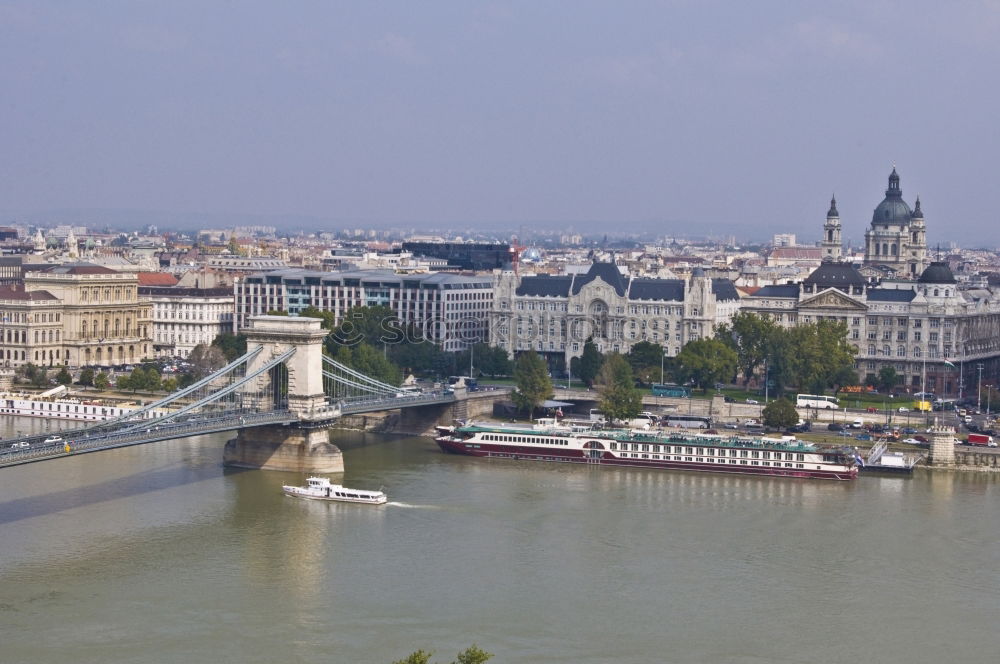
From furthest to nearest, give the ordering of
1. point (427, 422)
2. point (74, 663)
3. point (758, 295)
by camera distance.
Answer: point (758, 295) → point (427, 422) → point (74, 663)

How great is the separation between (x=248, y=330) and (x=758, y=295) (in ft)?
75.0

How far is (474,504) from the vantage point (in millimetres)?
29719

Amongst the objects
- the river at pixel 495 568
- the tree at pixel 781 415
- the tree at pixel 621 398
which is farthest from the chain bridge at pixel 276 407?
the tree at pixel 781 415

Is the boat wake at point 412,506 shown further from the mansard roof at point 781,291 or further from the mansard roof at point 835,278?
the mansard roof at point 781,291

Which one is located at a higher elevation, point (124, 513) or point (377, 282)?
point (377, 282)

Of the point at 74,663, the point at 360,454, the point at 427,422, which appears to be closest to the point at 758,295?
the point at 427,422

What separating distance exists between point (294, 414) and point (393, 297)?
839 inches

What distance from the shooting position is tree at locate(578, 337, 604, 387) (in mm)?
45938

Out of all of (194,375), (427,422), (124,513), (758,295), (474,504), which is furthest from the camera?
(758,295)

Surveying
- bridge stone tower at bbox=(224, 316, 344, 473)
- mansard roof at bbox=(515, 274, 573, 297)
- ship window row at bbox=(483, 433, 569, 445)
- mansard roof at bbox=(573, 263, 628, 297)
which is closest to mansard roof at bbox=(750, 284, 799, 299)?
mansard roof at bbox=(573, 263, 628, 297)

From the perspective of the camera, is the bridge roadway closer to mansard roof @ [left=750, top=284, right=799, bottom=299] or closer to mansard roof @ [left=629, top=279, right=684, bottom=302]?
mansard roof @ [left=629, top=279, right=684, bottom=302]

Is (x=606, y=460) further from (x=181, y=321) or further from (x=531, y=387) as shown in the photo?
(x=181, y=321)

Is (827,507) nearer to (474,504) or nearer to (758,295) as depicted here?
(474,504)

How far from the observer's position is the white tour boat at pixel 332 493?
97.3 feet
